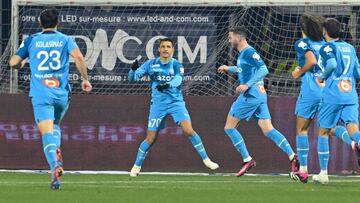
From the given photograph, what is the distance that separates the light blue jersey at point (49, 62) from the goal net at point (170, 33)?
23.8 feet

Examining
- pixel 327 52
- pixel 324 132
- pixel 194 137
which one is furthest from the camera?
pixel 194 137

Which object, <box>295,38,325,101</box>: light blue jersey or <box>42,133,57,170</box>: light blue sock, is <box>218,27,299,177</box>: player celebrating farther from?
<box>42,133,57,170</box>: light blue sock

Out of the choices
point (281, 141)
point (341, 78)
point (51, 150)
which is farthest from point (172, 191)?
point (281, 141)

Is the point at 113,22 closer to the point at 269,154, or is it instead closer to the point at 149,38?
the point at 149,38

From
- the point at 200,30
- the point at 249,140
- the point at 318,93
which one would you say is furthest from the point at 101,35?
the point at 318,93

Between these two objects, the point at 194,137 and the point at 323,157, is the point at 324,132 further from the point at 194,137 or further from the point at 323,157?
the point at 194,137

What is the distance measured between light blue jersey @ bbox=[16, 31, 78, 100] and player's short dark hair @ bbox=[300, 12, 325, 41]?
3.22 meters

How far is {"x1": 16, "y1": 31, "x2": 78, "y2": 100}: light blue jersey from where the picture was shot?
43.9ft

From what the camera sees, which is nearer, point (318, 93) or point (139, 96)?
point (318, 93)

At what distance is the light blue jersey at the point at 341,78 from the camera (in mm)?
14297

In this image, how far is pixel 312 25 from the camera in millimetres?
14992

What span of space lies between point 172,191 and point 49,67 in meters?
2.06

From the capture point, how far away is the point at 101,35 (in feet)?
68.8

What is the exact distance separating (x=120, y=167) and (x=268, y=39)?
11.6 ft
